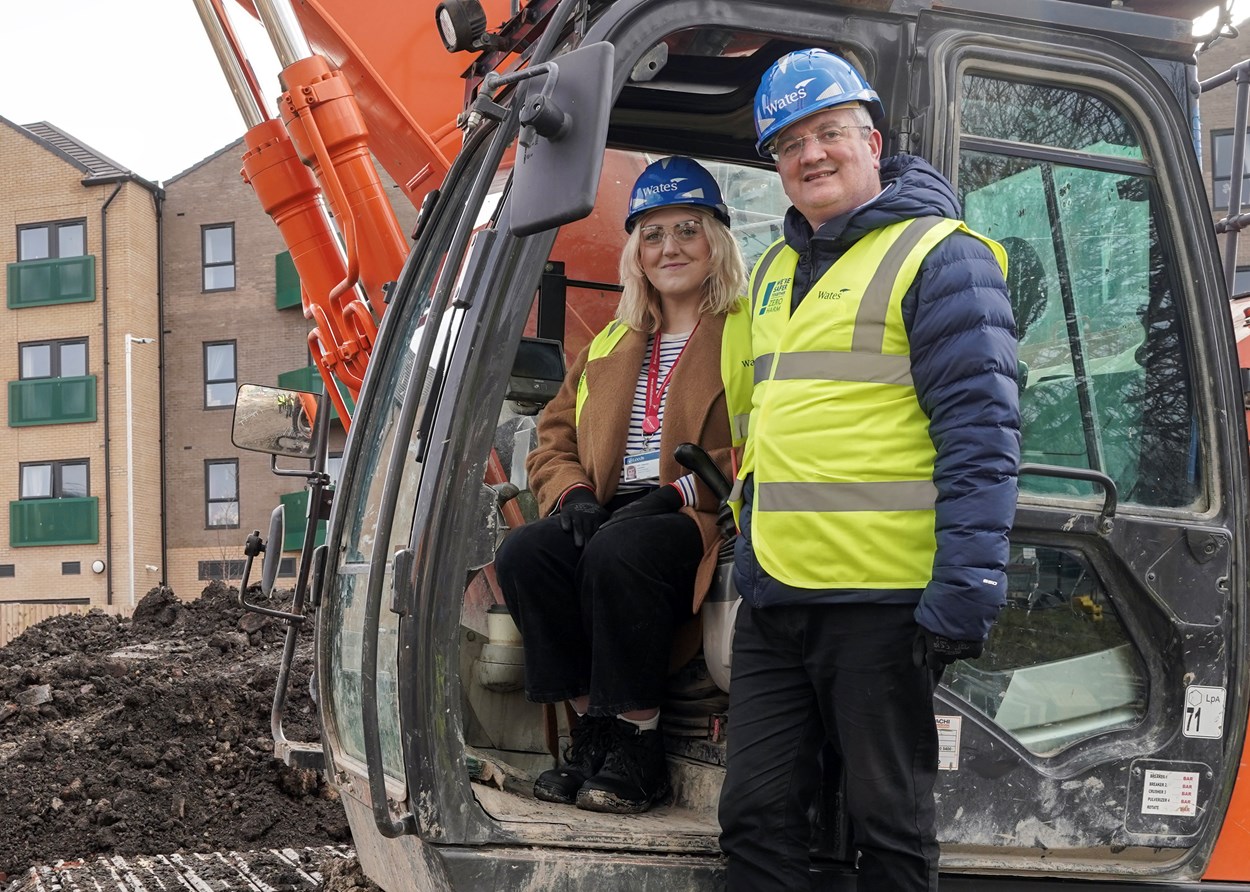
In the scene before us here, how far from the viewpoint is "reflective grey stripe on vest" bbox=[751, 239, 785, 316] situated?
3.12 meters

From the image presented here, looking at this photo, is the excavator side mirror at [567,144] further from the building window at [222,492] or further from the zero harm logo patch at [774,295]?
the building window at [222,492]

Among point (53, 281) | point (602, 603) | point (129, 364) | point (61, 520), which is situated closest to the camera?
point (602, 603)

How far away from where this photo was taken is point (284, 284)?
2814 cm

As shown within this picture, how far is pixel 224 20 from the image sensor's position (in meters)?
5.88

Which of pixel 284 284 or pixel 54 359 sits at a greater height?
pixel 284 284

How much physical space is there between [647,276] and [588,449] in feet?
1.63

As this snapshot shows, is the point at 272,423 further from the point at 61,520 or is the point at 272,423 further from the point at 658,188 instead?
the point at 61,520

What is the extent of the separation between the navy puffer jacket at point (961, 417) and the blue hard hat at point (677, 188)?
2.90ft

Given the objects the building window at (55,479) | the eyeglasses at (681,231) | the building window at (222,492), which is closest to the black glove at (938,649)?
the eyeglasses at (681,231)

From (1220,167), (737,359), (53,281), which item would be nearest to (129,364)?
(53,281)

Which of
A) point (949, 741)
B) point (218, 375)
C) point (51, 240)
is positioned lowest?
point (949, 741)

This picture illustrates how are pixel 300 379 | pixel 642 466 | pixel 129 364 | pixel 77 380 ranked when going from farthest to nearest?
pixel 77 380 → pixel 129 364 → pixel 300 379 → pixel 642 466

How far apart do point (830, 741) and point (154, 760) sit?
5261mm

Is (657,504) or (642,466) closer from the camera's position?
(657,504)
